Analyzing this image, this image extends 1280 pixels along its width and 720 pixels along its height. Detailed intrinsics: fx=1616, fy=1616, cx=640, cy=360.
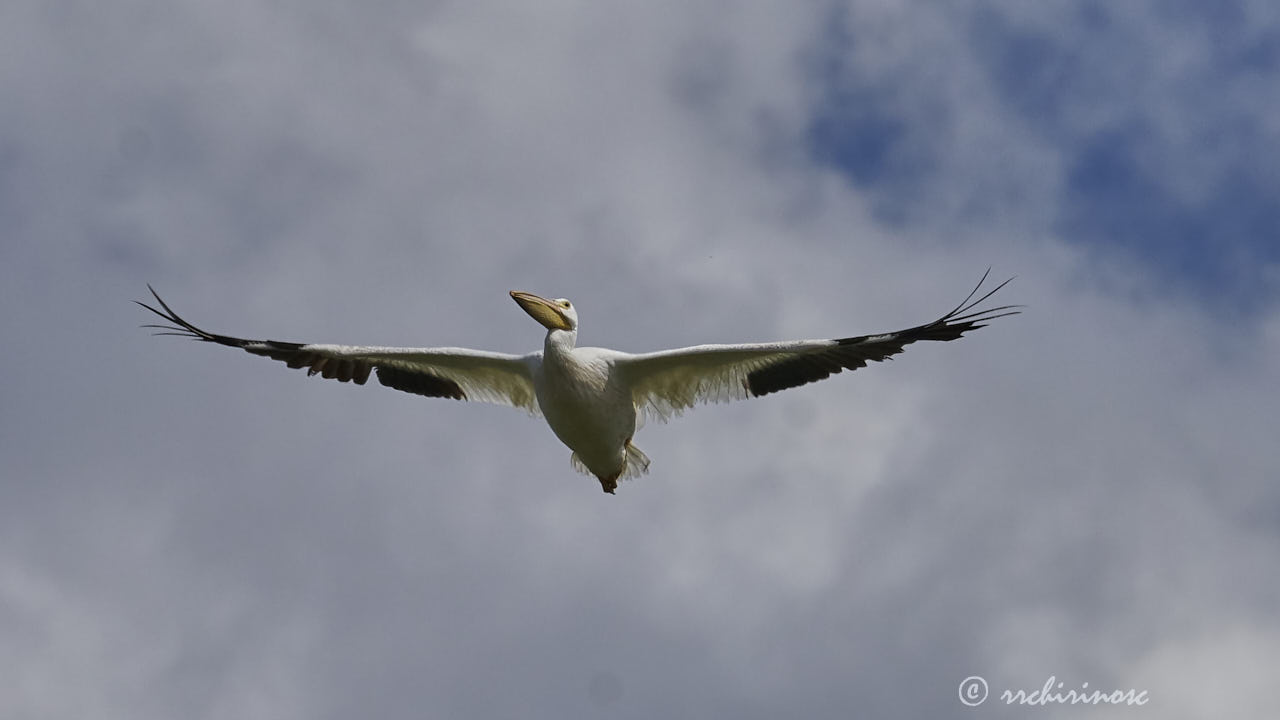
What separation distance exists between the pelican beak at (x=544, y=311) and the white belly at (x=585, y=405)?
0.41 metres

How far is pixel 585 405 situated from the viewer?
16.1 metres

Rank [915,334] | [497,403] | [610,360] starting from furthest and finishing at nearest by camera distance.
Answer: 1. [497,403]
2. [610,360]
3. [915,334]

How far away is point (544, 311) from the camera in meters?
16.4

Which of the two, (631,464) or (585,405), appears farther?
(631,464)

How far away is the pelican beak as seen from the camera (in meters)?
16.4

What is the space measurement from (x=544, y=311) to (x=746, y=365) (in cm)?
212

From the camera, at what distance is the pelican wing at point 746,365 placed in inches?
609

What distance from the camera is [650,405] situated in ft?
55.8

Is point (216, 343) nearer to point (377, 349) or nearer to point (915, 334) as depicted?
point (377, 349)

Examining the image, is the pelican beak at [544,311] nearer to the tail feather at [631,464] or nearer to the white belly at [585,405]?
Answer: the white belly at [585,405]

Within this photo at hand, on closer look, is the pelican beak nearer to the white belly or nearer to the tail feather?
the white belly

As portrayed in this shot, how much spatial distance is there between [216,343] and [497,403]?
311 cm

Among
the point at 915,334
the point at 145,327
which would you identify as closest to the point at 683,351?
the point at 915,334

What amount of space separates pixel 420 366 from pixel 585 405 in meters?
2.22
